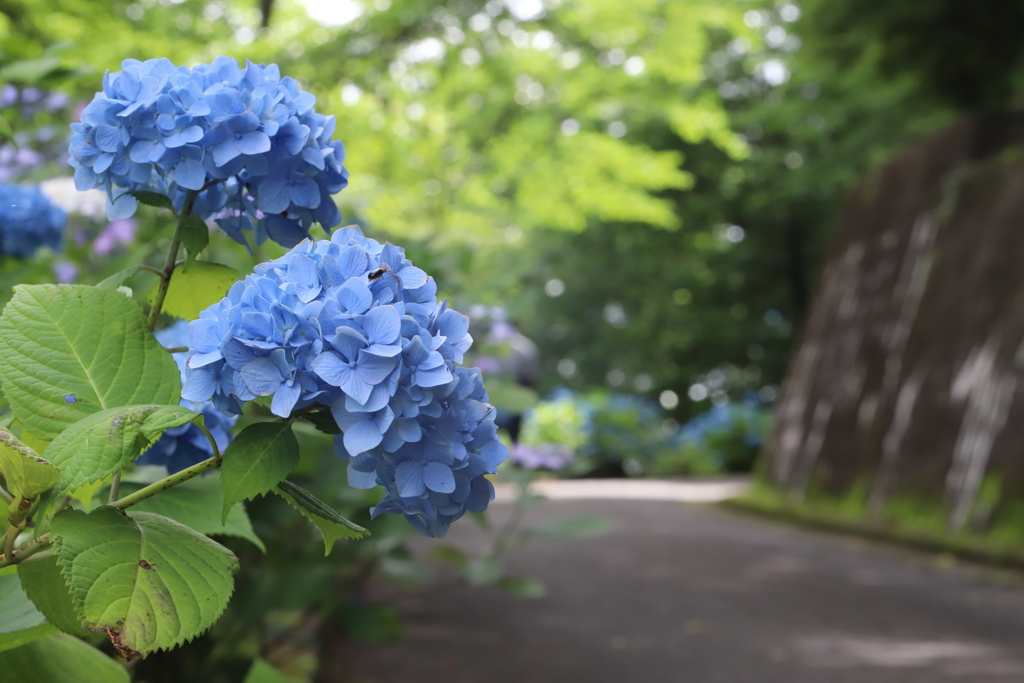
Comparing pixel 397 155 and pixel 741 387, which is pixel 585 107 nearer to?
pixel 397 155

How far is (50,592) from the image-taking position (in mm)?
730

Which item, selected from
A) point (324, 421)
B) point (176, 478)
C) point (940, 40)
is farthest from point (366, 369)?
point (940, 40)

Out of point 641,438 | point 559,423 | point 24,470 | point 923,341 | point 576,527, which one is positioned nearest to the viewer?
point 24,470

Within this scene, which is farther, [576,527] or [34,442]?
[576,527]

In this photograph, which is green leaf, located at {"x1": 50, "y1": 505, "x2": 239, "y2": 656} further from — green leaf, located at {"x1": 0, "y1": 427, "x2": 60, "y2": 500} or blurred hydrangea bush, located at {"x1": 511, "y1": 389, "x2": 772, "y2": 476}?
blurred hydrangea bush, located at {"x1": 511, "y1": 389, "x2": 772, "y2": 476}

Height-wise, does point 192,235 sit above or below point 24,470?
above

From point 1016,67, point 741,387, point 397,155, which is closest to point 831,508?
point 397,155

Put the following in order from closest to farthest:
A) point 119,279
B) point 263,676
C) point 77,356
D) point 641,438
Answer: point 77,356, point 119,279, point 263,676, point 641,438

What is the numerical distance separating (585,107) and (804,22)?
5365 millimetres

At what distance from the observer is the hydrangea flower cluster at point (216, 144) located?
0.86 m

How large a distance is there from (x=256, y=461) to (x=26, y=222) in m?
1.37

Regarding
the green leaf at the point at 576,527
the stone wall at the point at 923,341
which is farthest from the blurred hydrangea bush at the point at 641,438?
the green leaf at the point at 576,527

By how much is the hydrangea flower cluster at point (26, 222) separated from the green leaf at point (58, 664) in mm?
1137

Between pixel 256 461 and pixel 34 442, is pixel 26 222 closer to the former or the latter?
pixel 34 442
